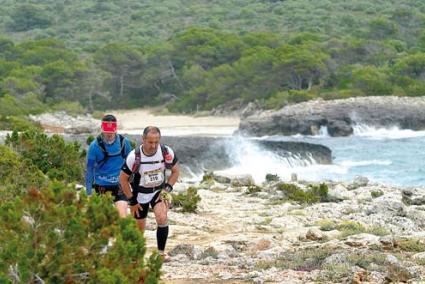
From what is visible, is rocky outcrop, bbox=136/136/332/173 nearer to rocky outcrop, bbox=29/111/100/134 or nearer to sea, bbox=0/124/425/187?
sea, bbox=0/124/425/187

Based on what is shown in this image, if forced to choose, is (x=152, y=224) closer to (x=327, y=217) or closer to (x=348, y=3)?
(x=327, y=217)

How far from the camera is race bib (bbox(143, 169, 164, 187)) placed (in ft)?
27.8

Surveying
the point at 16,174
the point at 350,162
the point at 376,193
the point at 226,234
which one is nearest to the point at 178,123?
the point at 350,162

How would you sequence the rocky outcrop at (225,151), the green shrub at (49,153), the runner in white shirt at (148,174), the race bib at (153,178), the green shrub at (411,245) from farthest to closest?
the rocky outcrop at (225,151) → the green shrub at (49,153) → the green shrub at (411,245) → the race bib at (153,178) → the runner in white shirt at (148,174)

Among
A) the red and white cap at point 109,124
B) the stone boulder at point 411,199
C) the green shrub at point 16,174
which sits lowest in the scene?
the stone boulder at point 411,199

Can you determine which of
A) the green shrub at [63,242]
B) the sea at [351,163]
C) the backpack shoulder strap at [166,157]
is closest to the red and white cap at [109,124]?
the backpack shoulder strap at [166,157]

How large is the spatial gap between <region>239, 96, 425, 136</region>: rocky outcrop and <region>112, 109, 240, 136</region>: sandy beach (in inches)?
83.2

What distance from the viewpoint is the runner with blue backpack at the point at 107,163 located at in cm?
884

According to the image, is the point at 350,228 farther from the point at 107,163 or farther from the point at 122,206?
the point at 107,163

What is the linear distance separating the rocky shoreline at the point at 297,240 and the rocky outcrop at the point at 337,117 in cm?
2687

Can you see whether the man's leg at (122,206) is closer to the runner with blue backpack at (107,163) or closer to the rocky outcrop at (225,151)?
the runner with blue backpack at (107,163)

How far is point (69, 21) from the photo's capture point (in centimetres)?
9500

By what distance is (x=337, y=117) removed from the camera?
4534 centimetres

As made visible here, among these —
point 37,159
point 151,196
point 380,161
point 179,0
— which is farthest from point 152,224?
point 179,0
